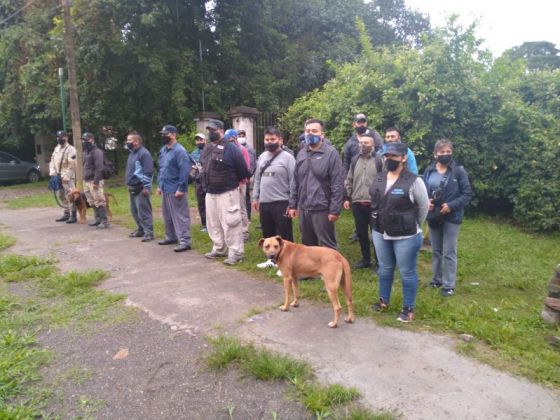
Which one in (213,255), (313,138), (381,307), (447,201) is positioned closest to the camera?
(381,307)

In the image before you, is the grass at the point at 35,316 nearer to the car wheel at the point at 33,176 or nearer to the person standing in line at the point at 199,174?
the person standing in line at the point at 199,174

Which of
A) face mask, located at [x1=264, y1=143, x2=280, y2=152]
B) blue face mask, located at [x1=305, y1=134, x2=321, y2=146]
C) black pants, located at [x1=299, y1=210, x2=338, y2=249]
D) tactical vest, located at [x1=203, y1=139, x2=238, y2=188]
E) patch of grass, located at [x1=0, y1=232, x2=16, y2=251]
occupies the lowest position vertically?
patch of grass, located at [x1=0, y1=232, x2=16, y2=251]

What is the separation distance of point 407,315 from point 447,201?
1.39 meters

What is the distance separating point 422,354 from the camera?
350 cm

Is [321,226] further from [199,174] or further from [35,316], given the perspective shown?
[199,174]

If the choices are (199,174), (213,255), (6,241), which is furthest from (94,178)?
(213,255)

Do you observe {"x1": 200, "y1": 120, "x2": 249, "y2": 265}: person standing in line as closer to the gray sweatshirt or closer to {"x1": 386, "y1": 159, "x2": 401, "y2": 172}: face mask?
the gray sweatshirt

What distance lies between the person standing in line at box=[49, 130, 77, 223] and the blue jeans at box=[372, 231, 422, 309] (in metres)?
7.45

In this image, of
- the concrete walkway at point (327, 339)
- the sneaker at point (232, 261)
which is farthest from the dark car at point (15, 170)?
the sneaker at point (232, 261)

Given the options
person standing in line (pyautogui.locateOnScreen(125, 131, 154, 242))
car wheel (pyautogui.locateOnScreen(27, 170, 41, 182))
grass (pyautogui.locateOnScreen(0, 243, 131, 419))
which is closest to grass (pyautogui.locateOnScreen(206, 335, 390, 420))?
grass (pyautogui.locateOnScreen(0, 243, 131, 419))

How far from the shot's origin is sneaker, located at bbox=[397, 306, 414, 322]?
410 centimetres

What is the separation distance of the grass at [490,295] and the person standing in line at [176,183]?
0.40 m

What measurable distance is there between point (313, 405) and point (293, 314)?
1539mm

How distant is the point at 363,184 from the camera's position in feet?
18.1
